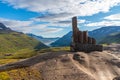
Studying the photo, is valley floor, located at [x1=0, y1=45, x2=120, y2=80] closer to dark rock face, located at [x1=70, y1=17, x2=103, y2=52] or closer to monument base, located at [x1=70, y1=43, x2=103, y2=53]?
monument base, located at [x1=70, y1=43, x2=103, y2=53]

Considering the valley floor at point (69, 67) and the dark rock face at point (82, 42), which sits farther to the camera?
the dark rock face at point (82, 42)

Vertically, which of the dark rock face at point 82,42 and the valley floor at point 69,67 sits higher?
the dark rock face at point 82,42

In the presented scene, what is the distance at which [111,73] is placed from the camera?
61000mm

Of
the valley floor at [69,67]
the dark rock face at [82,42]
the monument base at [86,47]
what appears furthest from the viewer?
the dark rock face at [82,42]

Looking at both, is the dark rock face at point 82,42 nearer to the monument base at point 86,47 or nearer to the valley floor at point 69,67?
the monument base at point 86,47

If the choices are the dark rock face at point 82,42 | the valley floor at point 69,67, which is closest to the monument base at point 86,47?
the dark rock face at point 82,42

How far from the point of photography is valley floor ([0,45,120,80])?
52.8m

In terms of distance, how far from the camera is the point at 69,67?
2263 inches

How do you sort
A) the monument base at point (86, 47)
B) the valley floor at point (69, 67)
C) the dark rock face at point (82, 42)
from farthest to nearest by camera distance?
1. the dark rock face at point (82, 42)
2. the monument base at point (86, 47)
3. the valley floor at point (69, 67)

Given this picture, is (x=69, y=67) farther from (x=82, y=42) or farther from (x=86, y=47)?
(x=82, y=42)

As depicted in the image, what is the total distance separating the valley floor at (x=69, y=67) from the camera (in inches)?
2080

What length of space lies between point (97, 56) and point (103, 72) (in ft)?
25.2

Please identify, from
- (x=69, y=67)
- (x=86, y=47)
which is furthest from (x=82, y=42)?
(x=69, y=67)

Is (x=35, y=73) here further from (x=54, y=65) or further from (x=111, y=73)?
(x=111, y=73)
